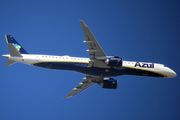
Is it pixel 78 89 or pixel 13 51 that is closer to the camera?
pixel 13 51

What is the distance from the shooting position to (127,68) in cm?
4072

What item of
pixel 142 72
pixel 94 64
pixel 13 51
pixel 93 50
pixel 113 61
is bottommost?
pixel 142 72

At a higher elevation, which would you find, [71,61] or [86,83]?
[71,61]

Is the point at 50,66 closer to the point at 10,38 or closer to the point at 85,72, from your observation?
the point at 85,72

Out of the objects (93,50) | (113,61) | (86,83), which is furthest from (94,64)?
(86,83)

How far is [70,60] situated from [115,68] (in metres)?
8.26

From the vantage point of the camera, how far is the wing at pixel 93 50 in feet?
113

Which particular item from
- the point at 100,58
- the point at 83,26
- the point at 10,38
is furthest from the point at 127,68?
the point at 10,38

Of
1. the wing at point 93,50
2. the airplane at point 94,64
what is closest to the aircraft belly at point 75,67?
the airplane at point 94,64

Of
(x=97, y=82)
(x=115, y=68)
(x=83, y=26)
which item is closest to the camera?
(x=83, y=26)

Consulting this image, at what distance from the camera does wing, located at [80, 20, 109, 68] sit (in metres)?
34.4

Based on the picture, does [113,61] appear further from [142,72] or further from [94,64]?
[142,72]

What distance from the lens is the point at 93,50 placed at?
1433 inches

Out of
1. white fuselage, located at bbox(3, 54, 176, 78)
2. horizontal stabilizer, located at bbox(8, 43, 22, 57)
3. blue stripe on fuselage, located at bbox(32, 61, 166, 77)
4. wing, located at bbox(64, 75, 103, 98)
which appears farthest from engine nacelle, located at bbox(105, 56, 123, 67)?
horizontal stabilizer, located at bbox(8, 43, 22, 57)
